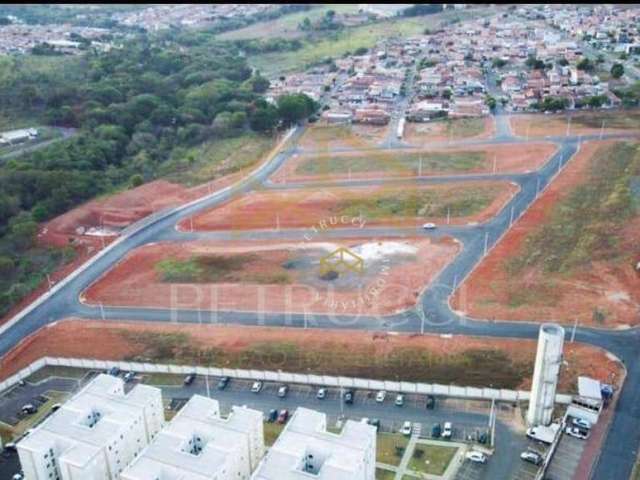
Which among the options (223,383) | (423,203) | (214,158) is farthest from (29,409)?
(214,158)

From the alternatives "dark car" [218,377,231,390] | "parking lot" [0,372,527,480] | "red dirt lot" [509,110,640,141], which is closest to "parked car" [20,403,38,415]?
"parking lot" [0,372,527,480]

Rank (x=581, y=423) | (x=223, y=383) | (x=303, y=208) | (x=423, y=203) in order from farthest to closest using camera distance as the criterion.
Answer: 1. (x=303, y=208)
2. (x=423, y=203)
3. (x=223, y=383)
4. (x=581, y=423)

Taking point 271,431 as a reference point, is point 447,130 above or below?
above

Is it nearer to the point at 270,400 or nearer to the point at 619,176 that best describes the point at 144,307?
the point at 270,400

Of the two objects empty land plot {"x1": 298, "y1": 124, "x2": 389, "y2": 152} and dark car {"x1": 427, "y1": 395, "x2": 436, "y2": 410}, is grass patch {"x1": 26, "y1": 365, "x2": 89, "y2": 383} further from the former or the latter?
empty land plot {"x1": 298, "y1": 124, "x2": 389, "y2": 152}

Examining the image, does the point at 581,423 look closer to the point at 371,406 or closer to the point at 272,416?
the point at 371,406

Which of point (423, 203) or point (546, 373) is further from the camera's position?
point (423, 203)

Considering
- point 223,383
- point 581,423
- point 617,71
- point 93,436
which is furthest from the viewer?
point 617,71

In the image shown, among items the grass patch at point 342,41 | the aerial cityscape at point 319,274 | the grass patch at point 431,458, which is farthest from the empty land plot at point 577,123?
the grass patch at point 342,41
